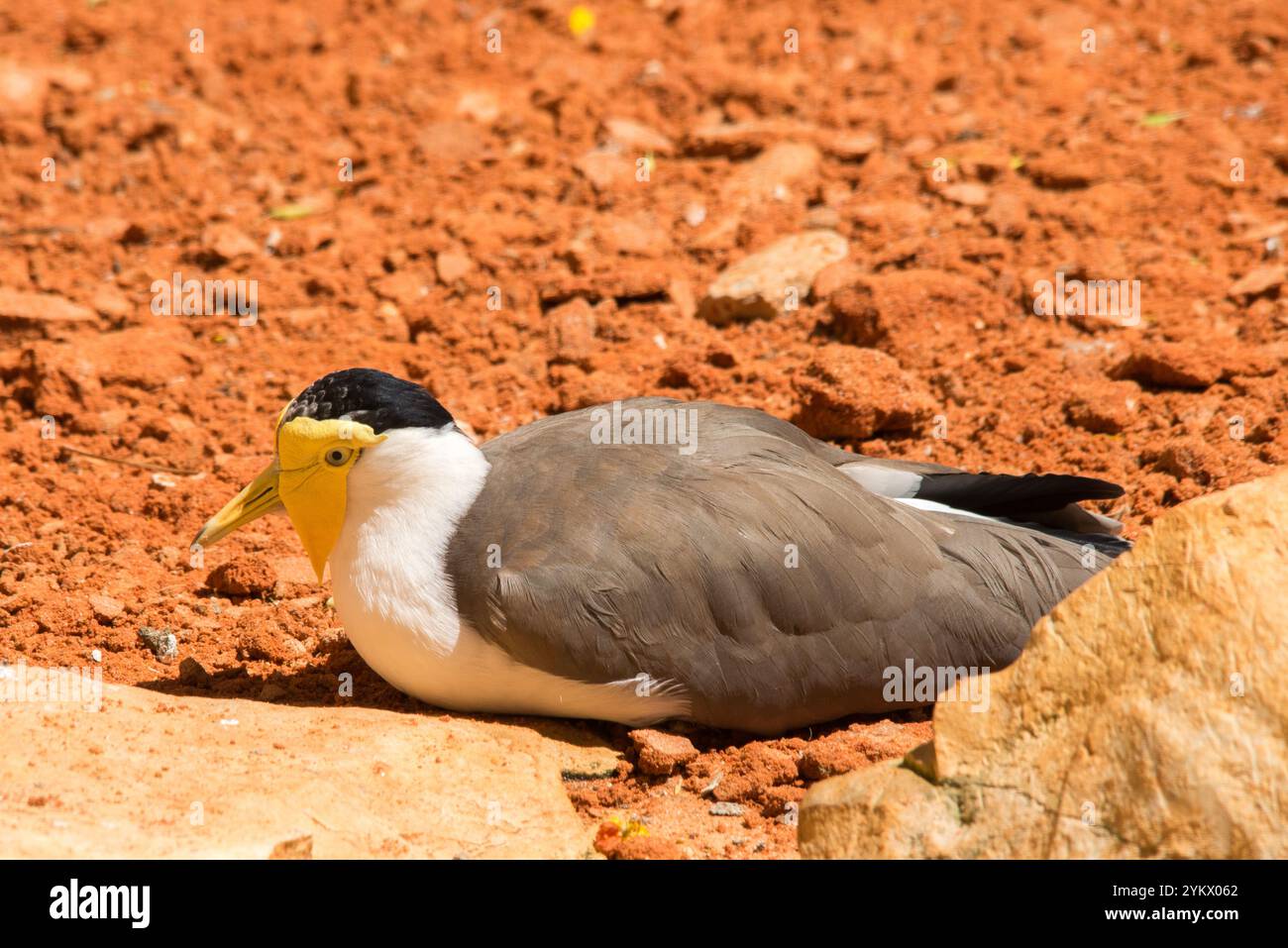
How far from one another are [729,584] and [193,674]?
80.2 inches

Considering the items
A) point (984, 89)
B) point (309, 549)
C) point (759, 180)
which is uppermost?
point (984, 89)

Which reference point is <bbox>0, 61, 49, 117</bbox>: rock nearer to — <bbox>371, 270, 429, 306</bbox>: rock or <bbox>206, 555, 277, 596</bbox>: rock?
<bbox>371, 270, 429, 306</bbox>: rock

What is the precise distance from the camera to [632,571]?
468 cm

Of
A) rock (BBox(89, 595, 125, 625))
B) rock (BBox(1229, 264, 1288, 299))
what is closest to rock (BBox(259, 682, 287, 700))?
rock (BBox(89, 595, 125, 625))

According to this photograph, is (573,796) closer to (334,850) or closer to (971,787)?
(334,850)

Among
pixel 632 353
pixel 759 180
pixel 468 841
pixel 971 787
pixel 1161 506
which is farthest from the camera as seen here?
pixel 759 180

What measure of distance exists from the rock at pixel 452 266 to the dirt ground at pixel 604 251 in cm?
5

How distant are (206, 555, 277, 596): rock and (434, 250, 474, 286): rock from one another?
8.54 ft

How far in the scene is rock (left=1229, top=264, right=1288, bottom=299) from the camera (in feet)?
22.8

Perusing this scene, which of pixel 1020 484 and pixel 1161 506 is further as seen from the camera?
pixel 1161 506

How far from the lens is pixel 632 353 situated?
23.6ft

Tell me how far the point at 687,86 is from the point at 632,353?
9.50 feet

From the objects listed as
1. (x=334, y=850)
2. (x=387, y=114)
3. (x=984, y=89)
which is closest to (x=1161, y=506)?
(x=334, y=850)

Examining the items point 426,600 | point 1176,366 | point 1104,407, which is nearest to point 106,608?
point 426,600
